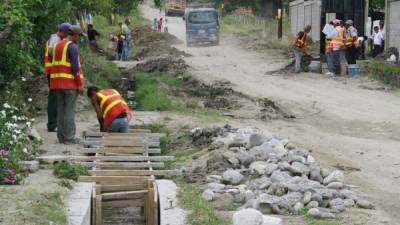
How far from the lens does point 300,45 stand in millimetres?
24141

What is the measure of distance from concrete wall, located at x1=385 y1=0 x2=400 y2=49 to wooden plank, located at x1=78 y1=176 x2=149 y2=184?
61.1 ft

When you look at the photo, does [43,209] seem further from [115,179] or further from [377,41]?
[377,41]

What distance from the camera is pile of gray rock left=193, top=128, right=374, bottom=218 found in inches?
316

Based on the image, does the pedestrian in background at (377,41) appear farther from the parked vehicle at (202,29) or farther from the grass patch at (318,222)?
the grass patch at (318,222)

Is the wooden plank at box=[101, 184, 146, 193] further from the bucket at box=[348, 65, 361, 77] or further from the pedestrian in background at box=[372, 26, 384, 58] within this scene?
the pedestrian in background at box=[372, 26, 384, 58]

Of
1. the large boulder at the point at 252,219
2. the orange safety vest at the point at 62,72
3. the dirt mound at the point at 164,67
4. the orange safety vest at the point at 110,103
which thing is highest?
the orange safety vest at the point at 62,72

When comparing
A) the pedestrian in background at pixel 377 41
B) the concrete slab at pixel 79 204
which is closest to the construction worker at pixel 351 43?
the pedestrian in background at pixel 377 41

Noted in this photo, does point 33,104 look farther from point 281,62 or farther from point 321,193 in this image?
point 281,62

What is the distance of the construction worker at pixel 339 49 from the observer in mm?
23250

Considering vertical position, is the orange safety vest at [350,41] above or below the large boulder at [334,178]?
above

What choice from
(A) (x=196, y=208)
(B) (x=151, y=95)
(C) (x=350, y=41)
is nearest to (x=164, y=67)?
(C) (x=350, y=41)

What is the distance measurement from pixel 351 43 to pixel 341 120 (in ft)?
28.8

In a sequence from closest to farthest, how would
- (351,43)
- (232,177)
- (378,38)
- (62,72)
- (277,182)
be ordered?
1. (277,182)
2. (232,177)
3. (62,72)
4. (351,43)
5. (378,38)

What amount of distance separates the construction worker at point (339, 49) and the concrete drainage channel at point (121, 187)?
12.3 meters
